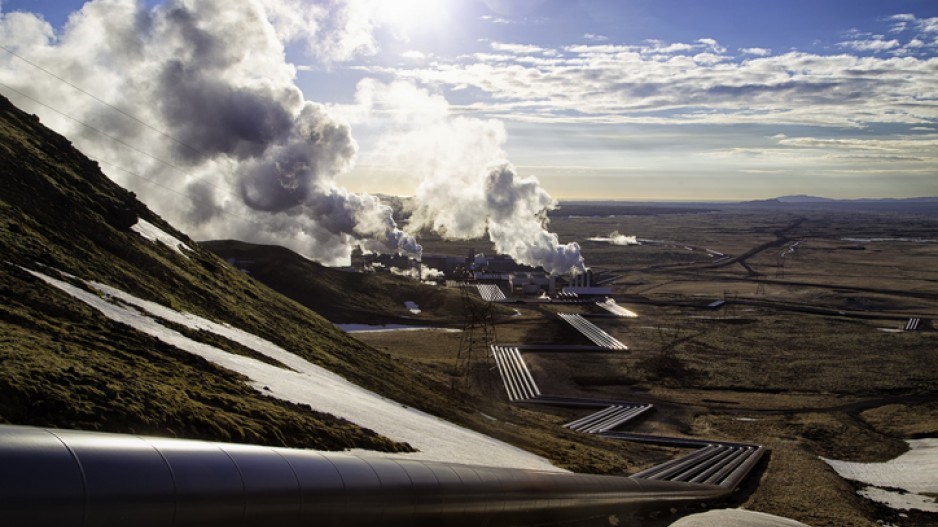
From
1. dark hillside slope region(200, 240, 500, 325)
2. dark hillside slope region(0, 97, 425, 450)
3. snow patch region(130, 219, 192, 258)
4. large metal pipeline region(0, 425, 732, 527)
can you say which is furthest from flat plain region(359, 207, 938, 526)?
snow patch region(130, 219, 192, 258)

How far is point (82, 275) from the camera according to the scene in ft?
80.4

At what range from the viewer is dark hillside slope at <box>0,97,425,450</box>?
13625 millimetres

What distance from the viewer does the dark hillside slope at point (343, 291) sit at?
7531cm

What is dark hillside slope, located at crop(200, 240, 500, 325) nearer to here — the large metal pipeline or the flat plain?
the flat plain

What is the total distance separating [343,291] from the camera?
80688 millimetres

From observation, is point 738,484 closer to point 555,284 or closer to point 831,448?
point 831,448

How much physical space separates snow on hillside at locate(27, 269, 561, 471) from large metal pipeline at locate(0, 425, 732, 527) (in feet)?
15.3

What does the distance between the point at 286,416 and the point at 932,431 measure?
1360 inches

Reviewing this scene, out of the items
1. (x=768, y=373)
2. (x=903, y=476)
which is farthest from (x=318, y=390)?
(x=768, y=373)

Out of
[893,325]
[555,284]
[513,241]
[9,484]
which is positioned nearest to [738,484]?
[9,484]

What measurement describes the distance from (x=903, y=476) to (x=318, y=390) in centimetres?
2285

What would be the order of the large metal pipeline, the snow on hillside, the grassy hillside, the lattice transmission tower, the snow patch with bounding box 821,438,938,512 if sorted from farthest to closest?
the lattice transmission tower, the snow patch with bounding box 821,438,938,512, the snow on hillside, the grassy hillside, the large metal pipeline

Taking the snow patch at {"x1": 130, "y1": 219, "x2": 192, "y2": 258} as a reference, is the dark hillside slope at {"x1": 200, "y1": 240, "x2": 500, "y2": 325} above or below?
below

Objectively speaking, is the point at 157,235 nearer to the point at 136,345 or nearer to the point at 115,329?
the point at 115,329
